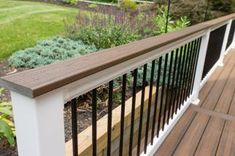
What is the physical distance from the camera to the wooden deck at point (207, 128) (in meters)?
2.40

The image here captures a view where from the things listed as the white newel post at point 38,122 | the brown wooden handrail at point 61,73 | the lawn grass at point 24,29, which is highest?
the brown wooden handrail at point 61,73

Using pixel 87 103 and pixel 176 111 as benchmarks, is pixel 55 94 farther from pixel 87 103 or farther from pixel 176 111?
pixel 176 111

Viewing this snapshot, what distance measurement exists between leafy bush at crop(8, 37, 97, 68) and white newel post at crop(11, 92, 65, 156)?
2416 mm

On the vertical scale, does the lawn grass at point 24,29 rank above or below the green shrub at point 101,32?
below

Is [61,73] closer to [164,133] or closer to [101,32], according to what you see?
[164,133]

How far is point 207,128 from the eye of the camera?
9.13 ft

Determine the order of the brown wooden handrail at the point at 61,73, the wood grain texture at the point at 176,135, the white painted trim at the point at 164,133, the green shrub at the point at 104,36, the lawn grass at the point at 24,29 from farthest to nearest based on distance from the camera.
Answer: the lawn grass at the point at 24,29 < the green shrub at the point at 104,36 < the wood grain texture at the point at 176,135 < the white painted trim at the point at 164,133 < the brown wooden handrail at the point at 61,73

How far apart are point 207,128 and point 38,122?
90.4 inches

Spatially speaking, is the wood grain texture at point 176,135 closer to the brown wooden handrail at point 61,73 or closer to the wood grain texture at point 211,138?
the wood grain texture at point 211,138

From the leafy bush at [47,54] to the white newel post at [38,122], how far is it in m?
2.42

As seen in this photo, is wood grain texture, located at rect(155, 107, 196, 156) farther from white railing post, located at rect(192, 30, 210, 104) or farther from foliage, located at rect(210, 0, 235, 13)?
foliage, located at rect(210, 0, 235, 13)

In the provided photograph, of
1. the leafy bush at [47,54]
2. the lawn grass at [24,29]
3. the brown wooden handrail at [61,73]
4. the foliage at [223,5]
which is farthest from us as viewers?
the foliage at [223,5]

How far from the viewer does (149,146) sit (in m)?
2.23

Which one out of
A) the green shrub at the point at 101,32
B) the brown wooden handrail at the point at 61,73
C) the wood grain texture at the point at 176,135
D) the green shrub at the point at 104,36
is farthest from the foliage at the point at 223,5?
the brown wooden handrail at the point at 61,73
